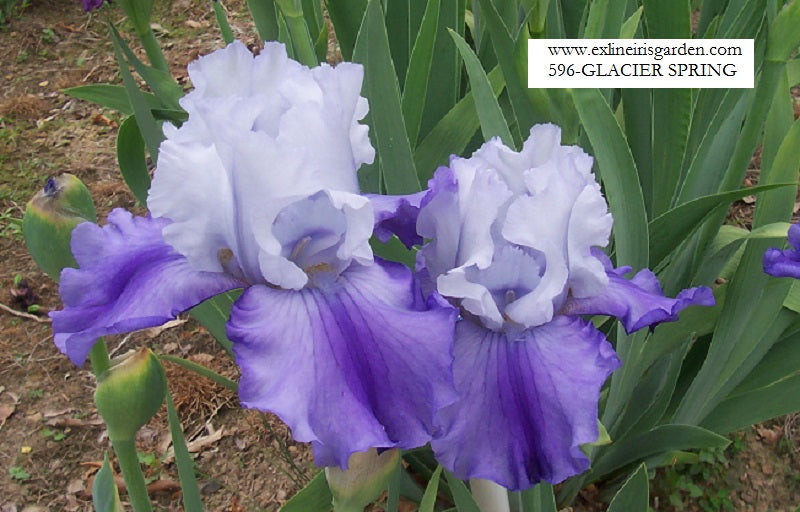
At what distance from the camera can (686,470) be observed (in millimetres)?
1490

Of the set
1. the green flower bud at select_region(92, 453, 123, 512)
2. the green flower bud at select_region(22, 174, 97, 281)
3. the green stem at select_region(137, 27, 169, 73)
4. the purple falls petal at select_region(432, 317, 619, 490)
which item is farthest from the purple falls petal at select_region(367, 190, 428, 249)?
the green stem at select_region(137, 27, 169, 73)

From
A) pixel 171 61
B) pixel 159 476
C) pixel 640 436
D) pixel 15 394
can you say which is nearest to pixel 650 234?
pixel 640 436

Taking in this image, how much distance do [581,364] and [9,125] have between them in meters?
2.56

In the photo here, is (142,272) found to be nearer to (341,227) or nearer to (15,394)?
(341,227)

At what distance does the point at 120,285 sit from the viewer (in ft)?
2.08

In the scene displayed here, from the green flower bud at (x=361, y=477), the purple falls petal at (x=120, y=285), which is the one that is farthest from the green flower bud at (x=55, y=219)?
the green flower bud at (x=361, y=477)

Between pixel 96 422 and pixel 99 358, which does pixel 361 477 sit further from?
pixel 96 422

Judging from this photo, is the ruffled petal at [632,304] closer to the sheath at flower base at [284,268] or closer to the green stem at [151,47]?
the sheath at flower base at [284,268]

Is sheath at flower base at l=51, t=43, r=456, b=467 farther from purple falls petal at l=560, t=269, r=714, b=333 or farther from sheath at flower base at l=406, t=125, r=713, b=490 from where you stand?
purple falls petal at l=560, t=269, r=714, b=333

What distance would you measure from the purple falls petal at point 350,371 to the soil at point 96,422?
814 mm

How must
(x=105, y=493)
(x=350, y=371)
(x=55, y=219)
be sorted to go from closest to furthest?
(x=350, y=371)
(x=55, y=219)
(x=105, y=493)

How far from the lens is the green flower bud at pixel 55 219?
0.66 meters

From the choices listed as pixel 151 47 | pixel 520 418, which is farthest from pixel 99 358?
pixel 151 47

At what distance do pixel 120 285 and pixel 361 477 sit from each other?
0.24m
